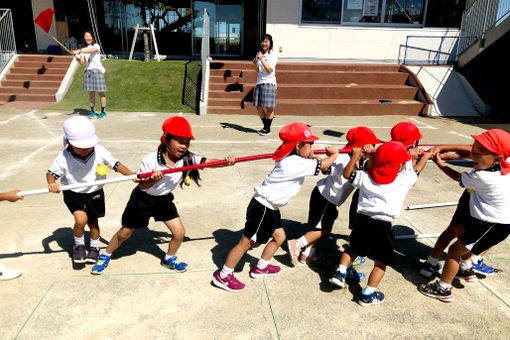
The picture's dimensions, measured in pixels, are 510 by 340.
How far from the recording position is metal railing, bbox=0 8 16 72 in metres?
12.6

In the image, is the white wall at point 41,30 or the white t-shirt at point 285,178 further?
the white wall at point 41,30

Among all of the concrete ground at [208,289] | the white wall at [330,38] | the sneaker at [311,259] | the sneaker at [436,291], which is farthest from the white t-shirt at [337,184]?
the white wall at [330,38]

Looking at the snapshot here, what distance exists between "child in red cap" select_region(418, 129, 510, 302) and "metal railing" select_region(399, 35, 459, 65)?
40.9 feet

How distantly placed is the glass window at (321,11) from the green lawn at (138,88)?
16.0 ft

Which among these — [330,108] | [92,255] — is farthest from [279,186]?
[330,108]

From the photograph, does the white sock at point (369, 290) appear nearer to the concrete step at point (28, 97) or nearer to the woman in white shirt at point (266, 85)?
the woman in white shirt at point (266, 85)

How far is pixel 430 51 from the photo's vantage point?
14.3 meters

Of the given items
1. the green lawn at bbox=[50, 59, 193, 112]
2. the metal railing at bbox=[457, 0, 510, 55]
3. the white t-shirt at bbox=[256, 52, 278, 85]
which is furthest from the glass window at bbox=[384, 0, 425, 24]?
the white t-shirt at bbox=[256, 52, 278, 85]

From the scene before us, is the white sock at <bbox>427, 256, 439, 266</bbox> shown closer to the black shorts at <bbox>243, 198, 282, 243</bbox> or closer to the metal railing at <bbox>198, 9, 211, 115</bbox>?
the black shorts at <bbox>243, 198, 282, 243</bbox>

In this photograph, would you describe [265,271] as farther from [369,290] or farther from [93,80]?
[93,80]

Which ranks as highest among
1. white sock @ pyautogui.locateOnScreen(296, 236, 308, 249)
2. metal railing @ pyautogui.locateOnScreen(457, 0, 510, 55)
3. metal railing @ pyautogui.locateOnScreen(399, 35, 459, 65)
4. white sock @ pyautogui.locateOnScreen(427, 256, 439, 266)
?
metal railing @ pyautogui.locateOnScreen(457, 0, 510, 55)

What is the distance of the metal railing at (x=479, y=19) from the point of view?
12.0 metres

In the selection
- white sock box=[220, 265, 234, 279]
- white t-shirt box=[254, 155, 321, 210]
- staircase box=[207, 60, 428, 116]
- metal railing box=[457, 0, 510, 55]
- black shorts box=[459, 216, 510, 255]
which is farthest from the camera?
metal railing box=[457, 0, 510, 55]

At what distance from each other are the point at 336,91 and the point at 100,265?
9820 millimetres
